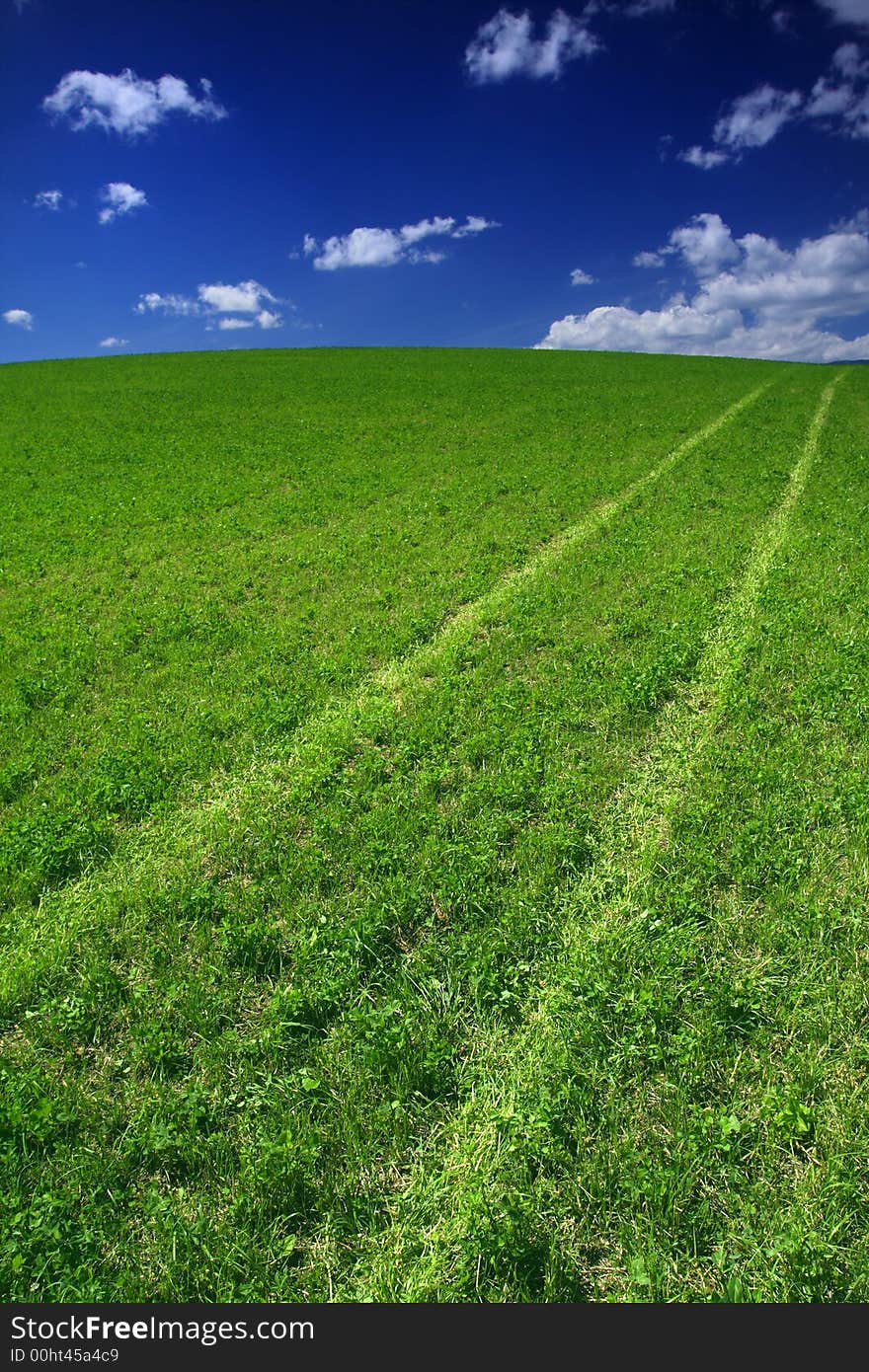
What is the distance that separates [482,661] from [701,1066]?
7089mm

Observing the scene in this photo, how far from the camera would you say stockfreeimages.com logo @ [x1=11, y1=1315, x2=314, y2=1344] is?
3.76 m

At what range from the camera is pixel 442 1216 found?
418cm

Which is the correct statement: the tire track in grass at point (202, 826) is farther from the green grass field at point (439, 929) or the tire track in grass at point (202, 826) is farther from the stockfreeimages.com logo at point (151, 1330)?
the stockfreeimages.com logo at point (151, 1330)

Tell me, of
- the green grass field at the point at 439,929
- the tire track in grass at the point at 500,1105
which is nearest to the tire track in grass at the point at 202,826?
the green grass field at the point at 439,929

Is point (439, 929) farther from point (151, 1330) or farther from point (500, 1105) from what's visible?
point (151, 1330)

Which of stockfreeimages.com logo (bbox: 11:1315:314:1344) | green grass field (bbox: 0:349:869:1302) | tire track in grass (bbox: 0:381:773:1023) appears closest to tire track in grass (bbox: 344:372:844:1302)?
green grass field (bbox: 0:349:869:1302)

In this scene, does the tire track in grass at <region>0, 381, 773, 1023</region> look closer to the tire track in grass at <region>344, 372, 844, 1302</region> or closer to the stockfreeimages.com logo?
the stockfreeimages.com logo

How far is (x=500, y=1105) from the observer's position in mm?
4758

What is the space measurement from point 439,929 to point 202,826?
3056mm

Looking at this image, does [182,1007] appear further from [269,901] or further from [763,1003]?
[763,1003]

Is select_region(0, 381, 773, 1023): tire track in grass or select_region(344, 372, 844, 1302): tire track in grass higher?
select_region(0, 381, 773, 1023): tire track in grass

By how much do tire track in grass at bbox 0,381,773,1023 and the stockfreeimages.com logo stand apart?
239 centimetres

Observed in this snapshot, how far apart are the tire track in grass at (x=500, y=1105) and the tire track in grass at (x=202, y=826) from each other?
11.3 ft

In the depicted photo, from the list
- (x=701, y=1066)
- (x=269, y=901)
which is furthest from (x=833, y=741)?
(x=269, y=901)
